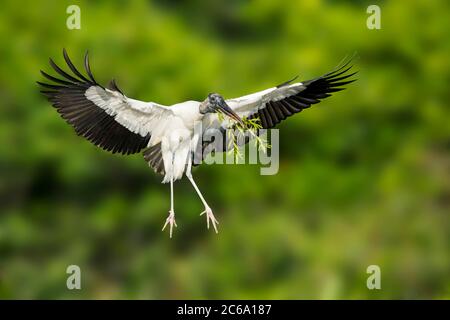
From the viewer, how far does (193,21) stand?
2362 cm

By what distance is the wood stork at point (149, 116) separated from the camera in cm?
543

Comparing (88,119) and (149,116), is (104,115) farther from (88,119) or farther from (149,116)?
(149,116)

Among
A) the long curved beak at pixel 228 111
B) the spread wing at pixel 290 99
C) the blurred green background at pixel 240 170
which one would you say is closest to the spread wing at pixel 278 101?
the spread wing at pixel 290 99

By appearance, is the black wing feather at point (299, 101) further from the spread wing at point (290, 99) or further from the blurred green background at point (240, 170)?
the blurred green background at point (240, 170)

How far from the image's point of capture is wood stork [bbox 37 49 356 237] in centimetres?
543

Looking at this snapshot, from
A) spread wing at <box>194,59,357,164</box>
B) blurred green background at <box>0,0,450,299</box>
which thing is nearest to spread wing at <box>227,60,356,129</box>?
spread wing at <box>194,59,357,164</box>

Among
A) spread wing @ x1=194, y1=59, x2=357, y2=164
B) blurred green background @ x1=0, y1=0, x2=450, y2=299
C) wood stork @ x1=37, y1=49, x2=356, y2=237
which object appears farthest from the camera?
blurred green background @ x1=0, y1=0, x2=450, y2=299

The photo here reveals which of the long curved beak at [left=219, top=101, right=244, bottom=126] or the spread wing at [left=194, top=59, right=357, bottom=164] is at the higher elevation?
the spread wing at [left=194, top=59, right=357, bottom=164]

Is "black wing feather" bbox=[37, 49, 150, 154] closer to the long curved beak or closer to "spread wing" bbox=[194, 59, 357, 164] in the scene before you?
"spread wing" bbox=[194, 59, 357, 164]

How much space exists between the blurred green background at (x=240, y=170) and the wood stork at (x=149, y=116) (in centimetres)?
630

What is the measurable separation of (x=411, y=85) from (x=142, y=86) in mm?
5889

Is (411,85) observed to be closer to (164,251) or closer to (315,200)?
(315,200)

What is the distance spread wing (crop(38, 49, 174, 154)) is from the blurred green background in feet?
20.7
